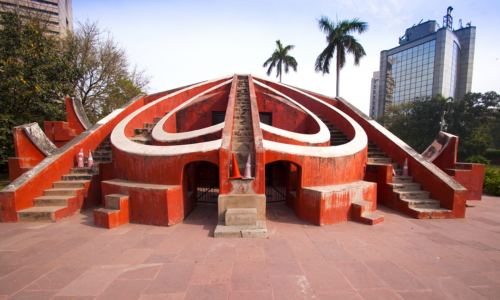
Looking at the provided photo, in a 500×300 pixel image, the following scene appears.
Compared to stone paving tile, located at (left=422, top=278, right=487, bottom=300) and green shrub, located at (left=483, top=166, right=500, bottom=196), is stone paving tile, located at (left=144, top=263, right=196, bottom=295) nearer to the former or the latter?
stone paving tile, located at (left=422, top=278, right=487, bottom=300)

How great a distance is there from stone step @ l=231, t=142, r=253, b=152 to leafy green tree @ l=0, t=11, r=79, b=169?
335 inches

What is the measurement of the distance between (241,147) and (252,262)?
8.19 feet

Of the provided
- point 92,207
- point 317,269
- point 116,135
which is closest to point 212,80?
point 116,135

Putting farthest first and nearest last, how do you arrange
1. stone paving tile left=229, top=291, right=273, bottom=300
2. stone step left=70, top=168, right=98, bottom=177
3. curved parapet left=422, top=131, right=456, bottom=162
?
curved parapet left=422, top=131, right=456, bottom=162 → stone step left=70, top=168, right=98, bottom=177 → stone paving tile left=229, top=291, right=273, bottom=300

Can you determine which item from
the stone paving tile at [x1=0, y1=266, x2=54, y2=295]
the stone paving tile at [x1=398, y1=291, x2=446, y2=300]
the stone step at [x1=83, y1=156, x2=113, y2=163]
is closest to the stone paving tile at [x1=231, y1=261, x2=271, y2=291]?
the stone paving tile at [x1=398, y1=291, x2=446, y2=300]

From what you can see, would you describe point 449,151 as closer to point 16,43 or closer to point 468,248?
point 468,248

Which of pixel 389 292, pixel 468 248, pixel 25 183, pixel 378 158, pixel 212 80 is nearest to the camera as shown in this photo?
pixel 389 292

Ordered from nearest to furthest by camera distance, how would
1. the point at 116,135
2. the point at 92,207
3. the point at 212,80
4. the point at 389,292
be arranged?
the point at 389,292 < the point at 92,207 < the point at 116,135 < the point at 212,80

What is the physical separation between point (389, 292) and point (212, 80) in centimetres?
936

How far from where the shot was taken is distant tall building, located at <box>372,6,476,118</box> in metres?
42.4

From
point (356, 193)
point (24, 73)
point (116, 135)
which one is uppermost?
point (24, 73)

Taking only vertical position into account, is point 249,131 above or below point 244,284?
above

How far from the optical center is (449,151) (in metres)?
6.75

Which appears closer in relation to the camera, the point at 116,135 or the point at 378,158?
the point at 116,135
